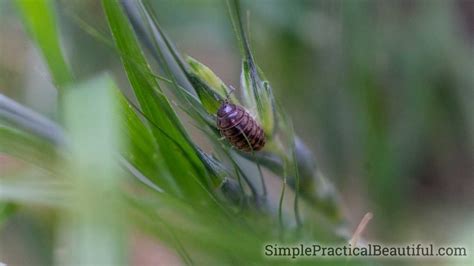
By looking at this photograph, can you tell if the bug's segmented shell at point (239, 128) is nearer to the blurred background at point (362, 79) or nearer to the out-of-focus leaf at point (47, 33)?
the out-of-focus leaf at point (47, 33)

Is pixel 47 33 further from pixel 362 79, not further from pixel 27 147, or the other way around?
pixel 362 79

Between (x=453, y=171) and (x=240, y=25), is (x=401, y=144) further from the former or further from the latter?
(x=240, y=25)

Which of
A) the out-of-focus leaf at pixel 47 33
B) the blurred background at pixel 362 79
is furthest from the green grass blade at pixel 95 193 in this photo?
the blurred background at pixel 362 79

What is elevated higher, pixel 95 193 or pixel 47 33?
pixel 47 33

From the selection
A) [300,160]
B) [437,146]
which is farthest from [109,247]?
[437,146]

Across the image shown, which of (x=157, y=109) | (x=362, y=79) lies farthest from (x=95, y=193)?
(x=362, y=79)

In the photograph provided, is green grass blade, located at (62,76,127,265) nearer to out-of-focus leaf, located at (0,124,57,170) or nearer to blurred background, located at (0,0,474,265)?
out-of-focus leaf, located at (0,124,57,170)
